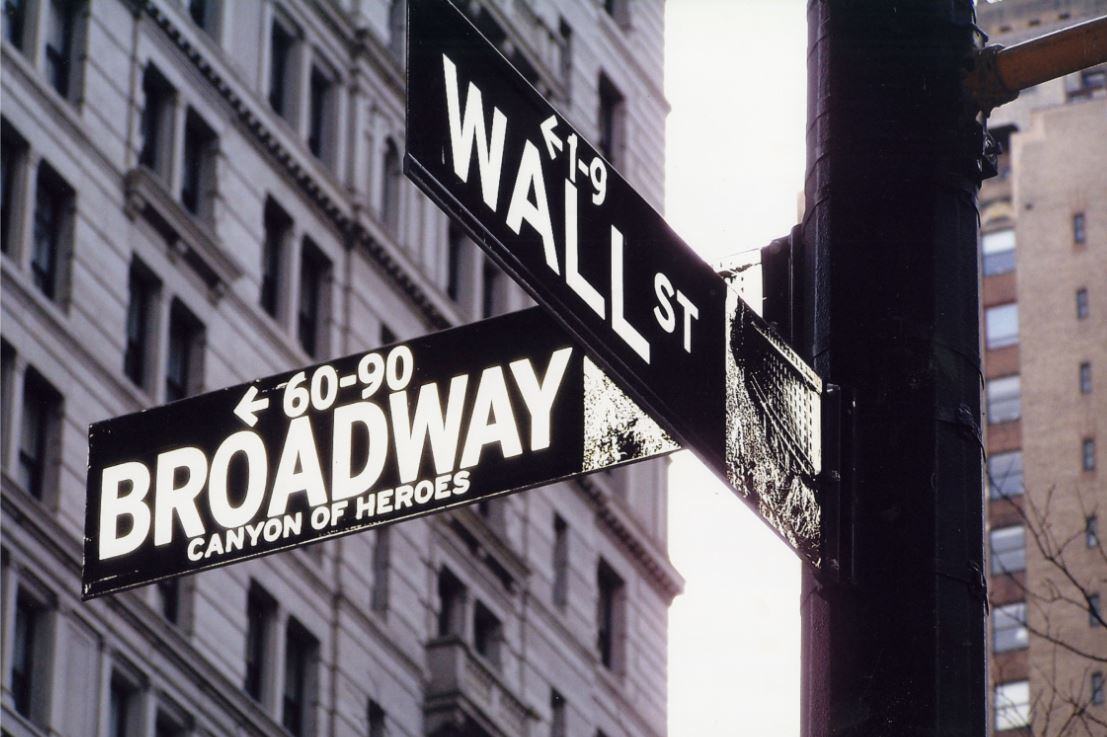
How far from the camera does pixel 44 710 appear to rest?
35.3m

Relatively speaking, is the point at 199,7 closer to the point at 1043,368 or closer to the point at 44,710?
the point at 44,710

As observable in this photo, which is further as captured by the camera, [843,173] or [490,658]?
[490,658]

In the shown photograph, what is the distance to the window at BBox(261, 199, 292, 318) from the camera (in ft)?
145

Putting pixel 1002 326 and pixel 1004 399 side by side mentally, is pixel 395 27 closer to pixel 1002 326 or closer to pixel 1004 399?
pixel 1004 399

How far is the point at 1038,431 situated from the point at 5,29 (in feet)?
191

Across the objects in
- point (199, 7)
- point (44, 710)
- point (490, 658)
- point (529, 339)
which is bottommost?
point (529, 339)

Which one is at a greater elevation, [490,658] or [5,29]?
[5,29]

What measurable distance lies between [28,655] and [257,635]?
247 inches

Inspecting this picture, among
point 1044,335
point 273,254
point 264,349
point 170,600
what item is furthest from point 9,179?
point 1044,335

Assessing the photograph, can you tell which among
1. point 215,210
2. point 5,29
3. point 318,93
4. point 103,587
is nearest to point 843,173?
point 103,587

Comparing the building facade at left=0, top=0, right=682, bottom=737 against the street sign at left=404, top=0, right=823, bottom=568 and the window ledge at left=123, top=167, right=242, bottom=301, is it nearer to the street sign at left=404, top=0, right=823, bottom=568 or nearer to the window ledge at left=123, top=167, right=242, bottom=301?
the window ledge at left=123, top=167, right=242, bottom=301

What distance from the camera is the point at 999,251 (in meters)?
95.3

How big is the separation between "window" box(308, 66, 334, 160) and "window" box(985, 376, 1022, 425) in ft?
157

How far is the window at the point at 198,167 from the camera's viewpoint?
4247cm
